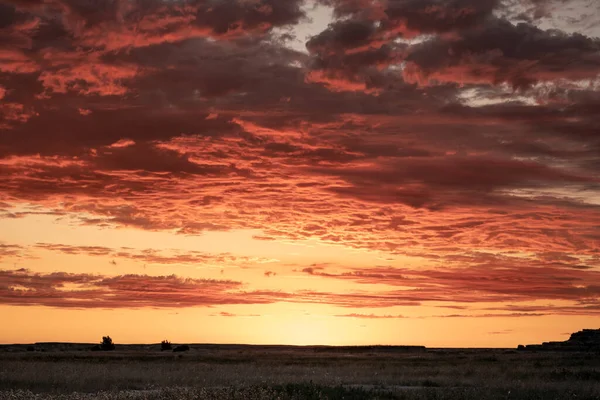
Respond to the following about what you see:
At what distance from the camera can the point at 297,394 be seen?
945 inches

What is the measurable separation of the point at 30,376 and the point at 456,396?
24.6 metres

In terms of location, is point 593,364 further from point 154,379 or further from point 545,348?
point 545,348

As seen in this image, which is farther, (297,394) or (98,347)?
(98,347)

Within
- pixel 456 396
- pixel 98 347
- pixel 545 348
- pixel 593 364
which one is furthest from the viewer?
pixel 545 348

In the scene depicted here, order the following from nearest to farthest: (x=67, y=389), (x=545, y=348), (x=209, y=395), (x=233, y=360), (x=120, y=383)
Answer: (x=209, y=395), (x=67, y=389), (x=120, y=383), (x=233, y=360), (x=545, y=348)

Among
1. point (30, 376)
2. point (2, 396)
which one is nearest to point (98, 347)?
point (30, 376)

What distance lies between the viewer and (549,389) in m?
31.6

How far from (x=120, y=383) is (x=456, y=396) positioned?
63.1ft

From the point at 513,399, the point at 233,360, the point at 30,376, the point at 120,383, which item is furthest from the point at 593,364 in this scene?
the point at 30,376

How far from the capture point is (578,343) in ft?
365

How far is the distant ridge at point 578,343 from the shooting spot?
4122 inches

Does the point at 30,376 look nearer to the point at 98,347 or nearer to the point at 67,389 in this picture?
the point at 67,389

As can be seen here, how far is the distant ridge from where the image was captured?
343 ft

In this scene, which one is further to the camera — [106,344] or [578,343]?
[578,343]
